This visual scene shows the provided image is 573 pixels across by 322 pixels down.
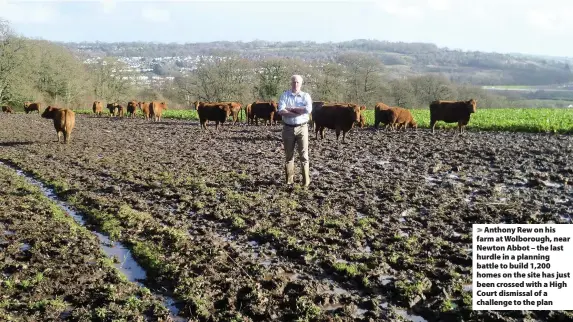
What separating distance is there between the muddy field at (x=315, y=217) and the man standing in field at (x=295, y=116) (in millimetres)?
946

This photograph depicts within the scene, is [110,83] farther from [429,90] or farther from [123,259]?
[123,259]

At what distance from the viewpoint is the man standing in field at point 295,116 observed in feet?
32.2

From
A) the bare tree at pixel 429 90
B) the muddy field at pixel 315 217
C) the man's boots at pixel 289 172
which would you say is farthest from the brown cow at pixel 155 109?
the bare tree at pixel 429 90

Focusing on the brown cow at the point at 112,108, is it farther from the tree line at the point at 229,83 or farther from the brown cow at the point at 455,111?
the brown cow at the point at 455,111

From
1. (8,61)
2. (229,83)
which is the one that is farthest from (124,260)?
(229,83)

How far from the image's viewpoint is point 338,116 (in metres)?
19.4

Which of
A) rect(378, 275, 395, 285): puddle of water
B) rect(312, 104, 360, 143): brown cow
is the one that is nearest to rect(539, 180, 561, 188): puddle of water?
rect(378, 275, 395, 285): puddle of water

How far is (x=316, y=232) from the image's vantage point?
7.41m

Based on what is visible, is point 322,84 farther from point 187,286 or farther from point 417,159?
point 187,286

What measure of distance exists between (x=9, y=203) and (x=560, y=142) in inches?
780

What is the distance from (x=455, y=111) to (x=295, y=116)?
17108mm

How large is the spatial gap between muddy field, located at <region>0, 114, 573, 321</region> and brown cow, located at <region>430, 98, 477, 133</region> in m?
7.20

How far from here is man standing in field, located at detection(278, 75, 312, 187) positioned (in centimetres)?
981

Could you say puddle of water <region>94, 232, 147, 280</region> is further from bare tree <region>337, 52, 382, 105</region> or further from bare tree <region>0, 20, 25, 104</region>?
bare tree <region>337, 52, 382, 105</region>
